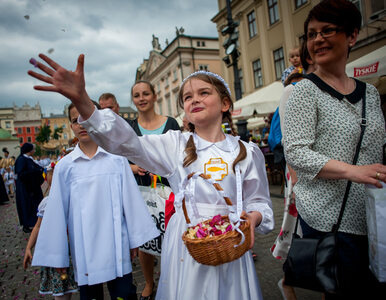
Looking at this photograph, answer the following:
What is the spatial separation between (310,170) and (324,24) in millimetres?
807

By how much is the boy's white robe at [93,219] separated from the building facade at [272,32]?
41.0ft

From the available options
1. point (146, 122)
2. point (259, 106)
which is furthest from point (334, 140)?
point (259, 106)

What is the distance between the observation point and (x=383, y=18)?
10.6m

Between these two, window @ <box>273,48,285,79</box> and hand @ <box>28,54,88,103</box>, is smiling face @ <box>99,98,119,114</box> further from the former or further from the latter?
window @ <box>273,48,285,79</box>

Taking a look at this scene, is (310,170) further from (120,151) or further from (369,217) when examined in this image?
(120,151)

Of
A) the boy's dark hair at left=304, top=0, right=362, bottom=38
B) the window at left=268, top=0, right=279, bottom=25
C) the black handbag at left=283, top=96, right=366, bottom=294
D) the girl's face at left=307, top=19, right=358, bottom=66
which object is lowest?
the black handbag at left=283, top=96, right=366, bottom=294

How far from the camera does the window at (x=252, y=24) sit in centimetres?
1986

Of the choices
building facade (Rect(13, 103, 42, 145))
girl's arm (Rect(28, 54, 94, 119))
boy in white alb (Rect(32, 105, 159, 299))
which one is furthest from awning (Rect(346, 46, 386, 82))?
building facade (Rect(13, 103, 42, 145))

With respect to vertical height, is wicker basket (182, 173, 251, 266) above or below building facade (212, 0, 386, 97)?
below

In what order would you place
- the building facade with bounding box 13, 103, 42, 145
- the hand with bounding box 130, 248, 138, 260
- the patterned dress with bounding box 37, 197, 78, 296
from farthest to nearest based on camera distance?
the building facade with bounding box 13, 103, 42, 145, the hand with bounding box 130, 248, 138, 260, the patterned dress with bounding box 37, 197, 78, 296

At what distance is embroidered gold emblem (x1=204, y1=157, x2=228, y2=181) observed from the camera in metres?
1.65

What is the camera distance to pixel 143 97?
11.3 feet

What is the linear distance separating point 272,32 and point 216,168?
1887 centimetres

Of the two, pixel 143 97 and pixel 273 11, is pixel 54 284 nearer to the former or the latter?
pixel 143 97
